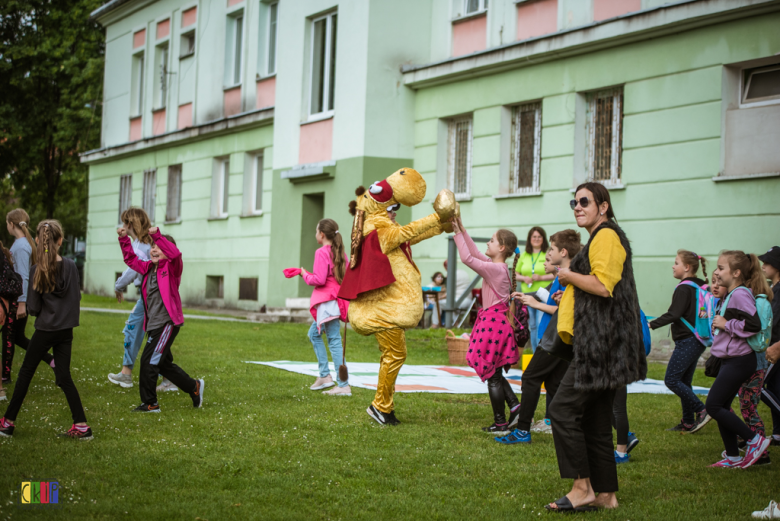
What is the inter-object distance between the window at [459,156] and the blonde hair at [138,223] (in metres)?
9.73

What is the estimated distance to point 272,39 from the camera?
21.9m

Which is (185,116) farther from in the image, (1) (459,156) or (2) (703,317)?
(2) (703,317)

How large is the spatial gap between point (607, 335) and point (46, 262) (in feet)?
13.9

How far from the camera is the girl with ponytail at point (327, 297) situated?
354 inches

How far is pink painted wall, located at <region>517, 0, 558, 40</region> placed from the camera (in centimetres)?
1507

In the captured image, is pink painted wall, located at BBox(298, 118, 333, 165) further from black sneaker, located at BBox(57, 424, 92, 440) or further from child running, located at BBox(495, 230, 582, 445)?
black sneaker, located at BBox(57, 424, 92, 440)

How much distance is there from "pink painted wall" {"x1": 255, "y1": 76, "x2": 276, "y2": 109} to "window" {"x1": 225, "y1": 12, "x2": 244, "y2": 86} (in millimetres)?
1472

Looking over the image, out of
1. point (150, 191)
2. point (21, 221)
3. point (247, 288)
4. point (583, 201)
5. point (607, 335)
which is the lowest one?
point (247, 288)

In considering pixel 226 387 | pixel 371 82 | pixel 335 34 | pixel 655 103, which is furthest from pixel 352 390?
pixel 335 34

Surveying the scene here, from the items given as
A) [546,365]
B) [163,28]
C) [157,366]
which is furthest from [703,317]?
[163,28]

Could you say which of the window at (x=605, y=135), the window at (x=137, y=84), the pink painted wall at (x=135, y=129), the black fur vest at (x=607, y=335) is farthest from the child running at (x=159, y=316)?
the window at (x=137, y=84)

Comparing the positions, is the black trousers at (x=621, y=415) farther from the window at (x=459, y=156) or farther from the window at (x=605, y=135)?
the window at (x=459, y=156)

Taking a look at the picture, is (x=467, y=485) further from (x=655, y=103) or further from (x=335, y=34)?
(x=335, y=34)

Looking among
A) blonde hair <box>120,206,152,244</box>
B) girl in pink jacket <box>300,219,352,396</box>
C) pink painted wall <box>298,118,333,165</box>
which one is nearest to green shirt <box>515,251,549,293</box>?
girl in pink jacket <box>300,219,352,396</box>
